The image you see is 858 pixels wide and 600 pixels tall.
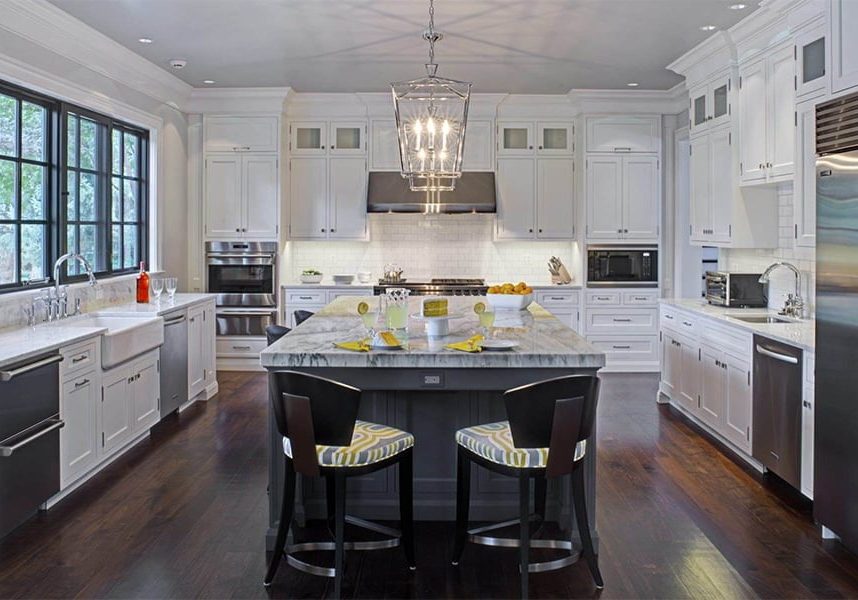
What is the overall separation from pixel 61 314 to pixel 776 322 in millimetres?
4838

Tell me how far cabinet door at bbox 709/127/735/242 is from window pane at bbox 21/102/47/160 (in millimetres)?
5131

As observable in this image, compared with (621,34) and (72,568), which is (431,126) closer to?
(621,34)

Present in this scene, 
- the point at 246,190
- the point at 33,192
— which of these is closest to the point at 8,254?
the point at 33,192

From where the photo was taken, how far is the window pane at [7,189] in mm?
4727

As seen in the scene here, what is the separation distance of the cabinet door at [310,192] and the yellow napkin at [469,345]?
16.5 feet

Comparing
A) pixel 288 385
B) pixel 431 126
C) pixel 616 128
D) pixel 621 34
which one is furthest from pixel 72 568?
pixel 616 128

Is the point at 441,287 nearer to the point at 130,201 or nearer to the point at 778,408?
the point at 130,201

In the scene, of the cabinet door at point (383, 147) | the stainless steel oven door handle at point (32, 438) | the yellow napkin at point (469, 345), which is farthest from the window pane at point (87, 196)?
the yellow napkin at point (469, 345)

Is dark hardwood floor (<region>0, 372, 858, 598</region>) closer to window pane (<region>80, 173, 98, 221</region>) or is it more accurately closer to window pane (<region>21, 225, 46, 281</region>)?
window pane (<region>21, 225, 46, 281</region>)

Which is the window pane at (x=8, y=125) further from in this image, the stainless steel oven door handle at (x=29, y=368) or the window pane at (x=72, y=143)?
the stainless steel oven door handle at (x=29, y=368)

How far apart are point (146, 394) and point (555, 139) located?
5207mm

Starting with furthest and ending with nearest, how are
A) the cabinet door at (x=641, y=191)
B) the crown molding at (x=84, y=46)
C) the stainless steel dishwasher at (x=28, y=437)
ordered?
the cabinet door at (x=641, y=191) < the crown molding at (x=84, y=46) < the stainless steel dishwasher at (x=28, y=437)

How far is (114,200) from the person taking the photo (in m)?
6.45

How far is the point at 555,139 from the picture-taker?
327 inches
